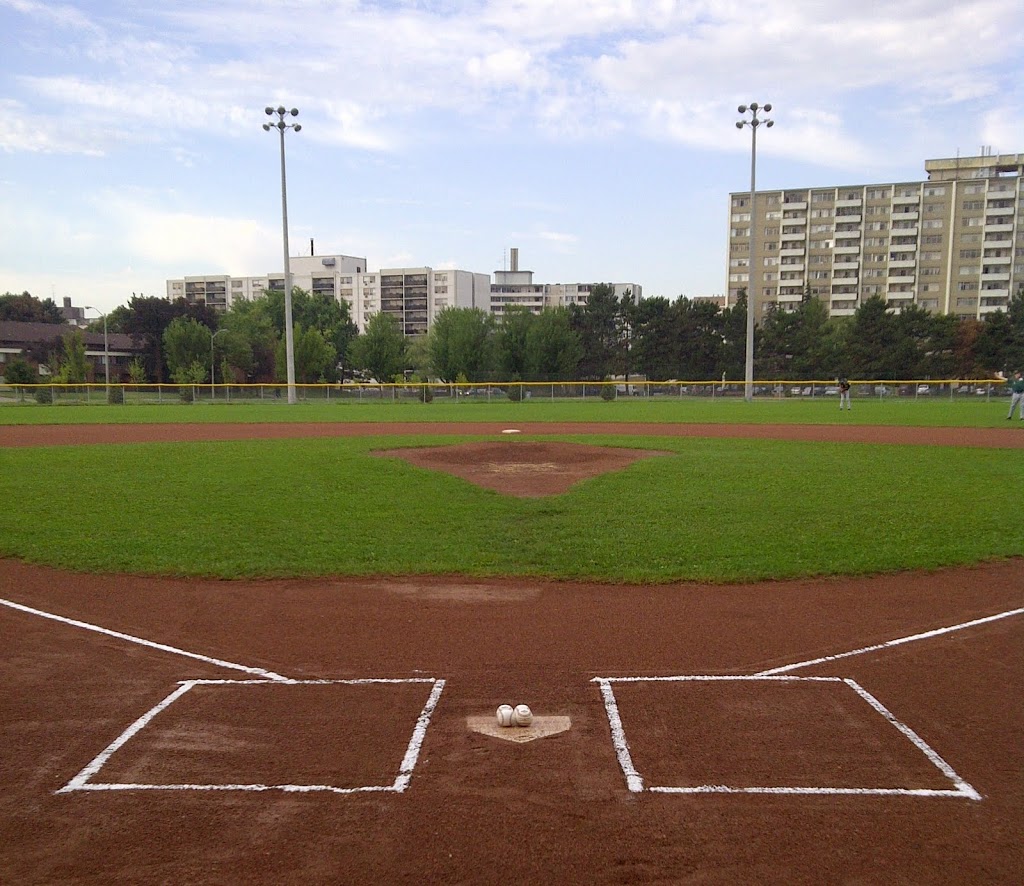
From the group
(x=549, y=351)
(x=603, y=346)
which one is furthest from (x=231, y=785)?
(x=603, y=346)

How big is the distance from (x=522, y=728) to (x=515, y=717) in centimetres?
10

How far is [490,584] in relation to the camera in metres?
9.98

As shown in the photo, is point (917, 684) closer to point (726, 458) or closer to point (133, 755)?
point (133, 755)

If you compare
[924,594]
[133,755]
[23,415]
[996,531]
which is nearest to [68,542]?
[133,755]

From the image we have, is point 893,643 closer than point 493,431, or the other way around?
point 893,643

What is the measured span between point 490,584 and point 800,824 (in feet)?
19.1

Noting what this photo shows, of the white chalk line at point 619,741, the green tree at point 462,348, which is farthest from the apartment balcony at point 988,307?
the white chalk line at point 619,741

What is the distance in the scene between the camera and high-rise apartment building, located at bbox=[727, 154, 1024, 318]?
107 meters

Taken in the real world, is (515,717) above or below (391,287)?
below

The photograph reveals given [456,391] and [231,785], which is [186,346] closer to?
[456,391]

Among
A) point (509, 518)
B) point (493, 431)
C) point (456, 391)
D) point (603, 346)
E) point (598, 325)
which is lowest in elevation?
point (509, 518)

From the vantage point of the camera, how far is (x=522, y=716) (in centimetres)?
571

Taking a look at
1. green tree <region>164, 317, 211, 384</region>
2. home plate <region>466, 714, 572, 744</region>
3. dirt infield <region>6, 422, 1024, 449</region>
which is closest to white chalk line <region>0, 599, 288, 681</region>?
home plate <region>466, 714, 572, 744</region>

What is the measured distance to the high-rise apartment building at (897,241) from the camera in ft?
350
